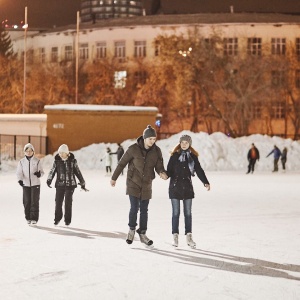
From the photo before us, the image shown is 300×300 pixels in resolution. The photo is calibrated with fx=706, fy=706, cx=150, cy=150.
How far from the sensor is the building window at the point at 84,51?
7532 centimetres

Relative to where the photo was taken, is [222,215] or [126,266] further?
[222,215]

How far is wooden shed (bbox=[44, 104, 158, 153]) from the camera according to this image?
40.4 m

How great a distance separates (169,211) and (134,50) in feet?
196

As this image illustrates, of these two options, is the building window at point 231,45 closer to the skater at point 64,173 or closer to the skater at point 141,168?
the skater at point 64,173

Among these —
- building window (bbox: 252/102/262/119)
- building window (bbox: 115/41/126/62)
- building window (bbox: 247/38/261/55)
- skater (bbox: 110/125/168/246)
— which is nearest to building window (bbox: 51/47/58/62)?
building window (bbox: 115/41/126/62)

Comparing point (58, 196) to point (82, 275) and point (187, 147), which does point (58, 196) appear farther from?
point (82, 275)

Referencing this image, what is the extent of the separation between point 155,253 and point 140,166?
4.22 ft

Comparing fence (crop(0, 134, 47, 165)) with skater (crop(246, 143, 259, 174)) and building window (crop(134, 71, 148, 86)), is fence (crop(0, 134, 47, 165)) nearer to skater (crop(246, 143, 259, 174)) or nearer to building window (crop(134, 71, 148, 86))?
skater (crop(246, 143, 259, 174))

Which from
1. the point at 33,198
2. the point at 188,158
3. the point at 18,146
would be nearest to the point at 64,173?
the point at 33,198

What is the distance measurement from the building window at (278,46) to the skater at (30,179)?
5888cm

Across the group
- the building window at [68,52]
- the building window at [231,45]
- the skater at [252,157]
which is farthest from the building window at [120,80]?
the skater at [252,157]

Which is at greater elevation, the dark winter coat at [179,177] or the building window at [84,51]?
the building window at [84,51]

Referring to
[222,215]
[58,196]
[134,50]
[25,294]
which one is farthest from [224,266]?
[134,50]

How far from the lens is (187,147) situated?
33.3 feet
